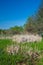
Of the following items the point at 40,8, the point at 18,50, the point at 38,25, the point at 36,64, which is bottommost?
the point at 36,64

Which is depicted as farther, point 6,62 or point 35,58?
point 35,58

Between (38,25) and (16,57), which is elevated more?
(38,25)

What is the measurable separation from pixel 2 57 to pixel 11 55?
0.55m

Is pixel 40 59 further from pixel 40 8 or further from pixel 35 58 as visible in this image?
pixel 40 8

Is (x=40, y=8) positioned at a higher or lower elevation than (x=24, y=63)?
higher

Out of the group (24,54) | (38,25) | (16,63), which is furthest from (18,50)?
(38,25)

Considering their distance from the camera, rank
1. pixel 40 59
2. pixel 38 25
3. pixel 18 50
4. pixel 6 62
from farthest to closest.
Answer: pixel 38 25 < pixel 18 50 < pixel 40 59 < pixel 6 62

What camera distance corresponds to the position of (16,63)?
10.7m

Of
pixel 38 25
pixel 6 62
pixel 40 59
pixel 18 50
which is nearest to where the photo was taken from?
pixel 6 62

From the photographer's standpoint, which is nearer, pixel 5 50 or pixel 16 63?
pixel 16 63

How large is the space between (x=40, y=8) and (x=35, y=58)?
101 feet

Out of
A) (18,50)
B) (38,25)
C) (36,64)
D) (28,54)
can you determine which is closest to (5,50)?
(18,50)

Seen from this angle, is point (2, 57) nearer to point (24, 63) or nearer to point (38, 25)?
point (24, 63)

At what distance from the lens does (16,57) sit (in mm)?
11148
